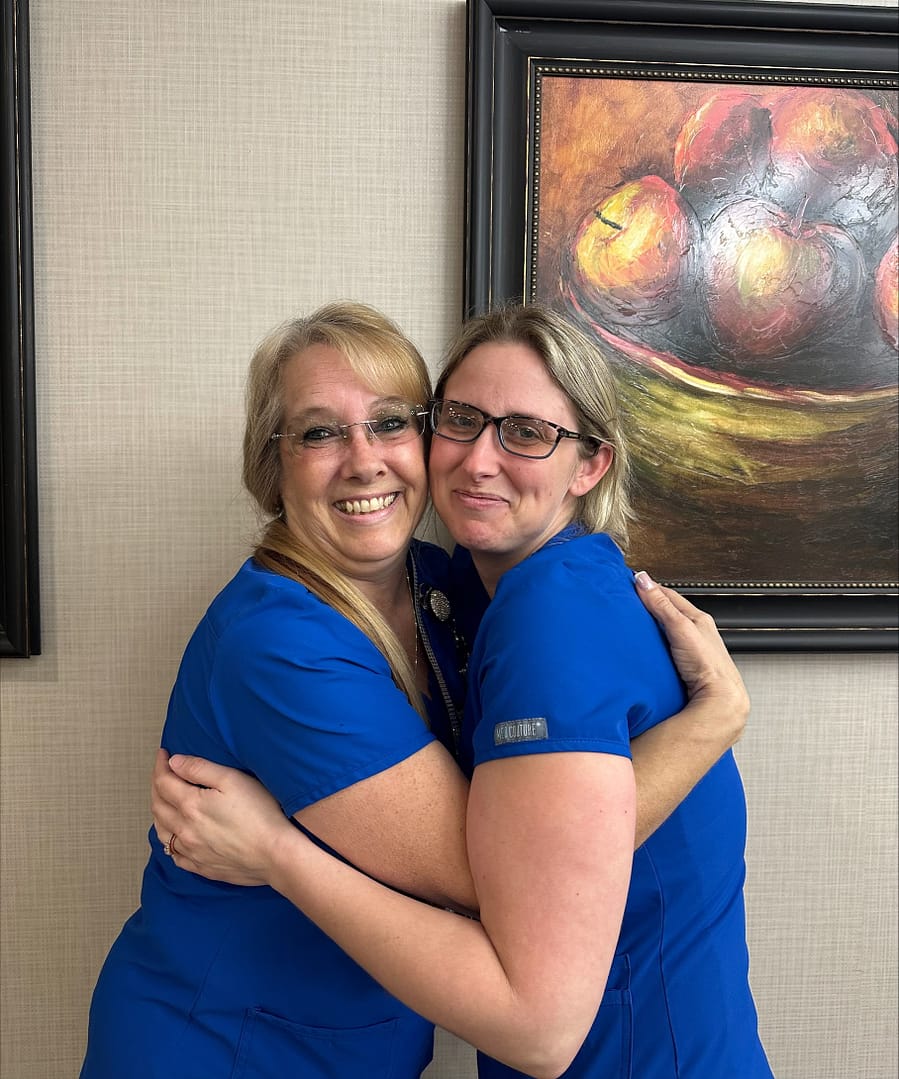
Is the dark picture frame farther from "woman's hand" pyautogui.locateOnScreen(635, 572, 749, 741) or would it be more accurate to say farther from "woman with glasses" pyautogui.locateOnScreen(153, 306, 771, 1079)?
"woman's hand" pyautogui.locateOnScreen(635, 572, 749, 741)

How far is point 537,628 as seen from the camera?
111 cm

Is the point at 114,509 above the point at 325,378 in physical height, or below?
below

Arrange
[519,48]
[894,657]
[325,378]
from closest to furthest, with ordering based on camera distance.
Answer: [325,378]
[519,48]
[894,657]

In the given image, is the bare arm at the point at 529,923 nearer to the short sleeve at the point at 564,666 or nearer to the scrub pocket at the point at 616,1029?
the short sleeve at the point at 564,666

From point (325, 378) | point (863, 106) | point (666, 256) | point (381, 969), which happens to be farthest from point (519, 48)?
point (381, 969)

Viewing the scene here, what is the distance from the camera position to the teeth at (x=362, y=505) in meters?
1.45

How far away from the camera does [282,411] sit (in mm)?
1462

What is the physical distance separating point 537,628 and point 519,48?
3.96 ft

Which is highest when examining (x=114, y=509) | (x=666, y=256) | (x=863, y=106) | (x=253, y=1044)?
(x=863, y=106)

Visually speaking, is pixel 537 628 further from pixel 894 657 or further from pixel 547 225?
pixel 894 657

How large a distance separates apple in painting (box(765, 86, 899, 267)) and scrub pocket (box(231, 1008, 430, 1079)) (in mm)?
1627

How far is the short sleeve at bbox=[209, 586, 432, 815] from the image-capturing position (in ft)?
3.77

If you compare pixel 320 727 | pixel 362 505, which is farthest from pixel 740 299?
pixel 320 727

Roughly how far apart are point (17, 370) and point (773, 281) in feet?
4.68
